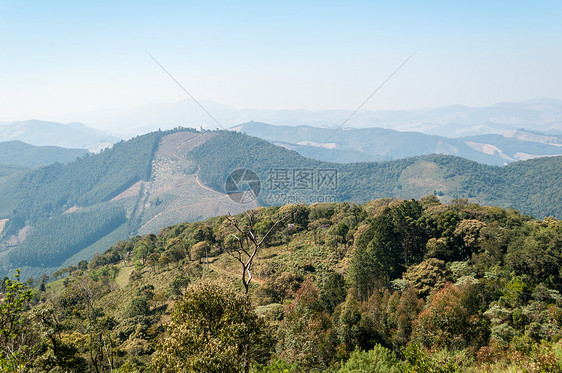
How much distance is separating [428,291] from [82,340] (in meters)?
29.4

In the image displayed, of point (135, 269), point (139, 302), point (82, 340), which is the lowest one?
point (135, 269)

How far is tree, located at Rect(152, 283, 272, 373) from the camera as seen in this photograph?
366 inches

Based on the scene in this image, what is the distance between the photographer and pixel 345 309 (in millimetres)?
24062

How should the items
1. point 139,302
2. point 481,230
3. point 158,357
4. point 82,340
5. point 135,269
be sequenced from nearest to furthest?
point 158,357 → point 82,340 → point 481,230 → point 139,302 → point 135,269

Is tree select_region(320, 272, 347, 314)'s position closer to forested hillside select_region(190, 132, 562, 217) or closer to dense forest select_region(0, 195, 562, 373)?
dense forest select_region(0, 195, 562, 373)

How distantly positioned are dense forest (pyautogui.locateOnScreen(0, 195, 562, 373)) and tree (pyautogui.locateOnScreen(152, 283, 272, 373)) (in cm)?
4

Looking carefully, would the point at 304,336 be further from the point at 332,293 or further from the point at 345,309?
the point at 332,293

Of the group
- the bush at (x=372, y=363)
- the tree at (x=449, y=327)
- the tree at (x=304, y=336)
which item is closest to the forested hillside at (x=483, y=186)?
the tree at (x=304, y=336)

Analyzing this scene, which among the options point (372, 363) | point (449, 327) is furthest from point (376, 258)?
point (372, 363)

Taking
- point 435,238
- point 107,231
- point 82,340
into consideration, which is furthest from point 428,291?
point 107,231

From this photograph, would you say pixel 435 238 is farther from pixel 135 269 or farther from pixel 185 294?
pixel 135 269

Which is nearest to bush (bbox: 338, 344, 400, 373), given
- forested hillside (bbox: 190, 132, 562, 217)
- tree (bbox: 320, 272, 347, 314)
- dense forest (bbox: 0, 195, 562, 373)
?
dense forest (bbox: 0, 195, 562, 373)

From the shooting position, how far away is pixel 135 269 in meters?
63.5

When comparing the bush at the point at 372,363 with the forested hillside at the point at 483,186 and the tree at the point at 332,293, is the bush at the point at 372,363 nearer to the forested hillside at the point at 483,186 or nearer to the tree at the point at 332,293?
the tree at the point at 332,293
